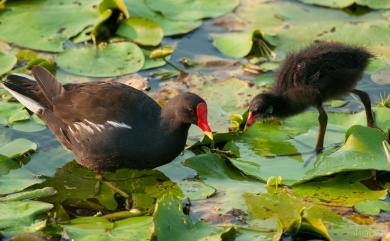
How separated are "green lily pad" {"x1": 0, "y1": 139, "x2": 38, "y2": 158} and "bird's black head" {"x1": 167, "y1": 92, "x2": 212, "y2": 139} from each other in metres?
1.11

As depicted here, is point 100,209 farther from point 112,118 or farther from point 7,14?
point 7,14

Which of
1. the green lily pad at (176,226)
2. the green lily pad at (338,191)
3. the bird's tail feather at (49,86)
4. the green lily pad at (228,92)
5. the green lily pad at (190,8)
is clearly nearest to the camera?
the green lily pad at (176,226)

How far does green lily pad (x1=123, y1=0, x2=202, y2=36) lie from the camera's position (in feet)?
27.3

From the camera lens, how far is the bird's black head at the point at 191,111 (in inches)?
239

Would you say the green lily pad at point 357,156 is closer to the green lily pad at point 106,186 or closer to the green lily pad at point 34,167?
the green lily pad at point 106,186

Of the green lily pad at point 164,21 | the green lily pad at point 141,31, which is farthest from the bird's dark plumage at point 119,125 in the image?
the green lily pad at point 164,21

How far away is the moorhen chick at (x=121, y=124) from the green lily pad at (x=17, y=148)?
9.0 inches

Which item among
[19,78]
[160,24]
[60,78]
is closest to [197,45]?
[160,24]

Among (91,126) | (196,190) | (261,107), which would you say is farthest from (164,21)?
(196,190)

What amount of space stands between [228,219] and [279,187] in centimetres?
52

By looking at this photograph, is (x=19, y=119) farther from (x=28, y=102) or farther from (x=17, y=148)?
(x=17, y=148)

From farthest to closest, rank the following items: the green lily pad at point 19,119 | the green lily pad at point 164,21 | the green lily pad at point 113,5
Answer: the green lily pad at point 164,21 → the green lily pad at point 113,5 → the green lily pad at point 19,119

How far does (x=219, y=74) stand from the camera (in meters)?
7.76

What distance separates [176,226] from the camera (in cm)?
527
